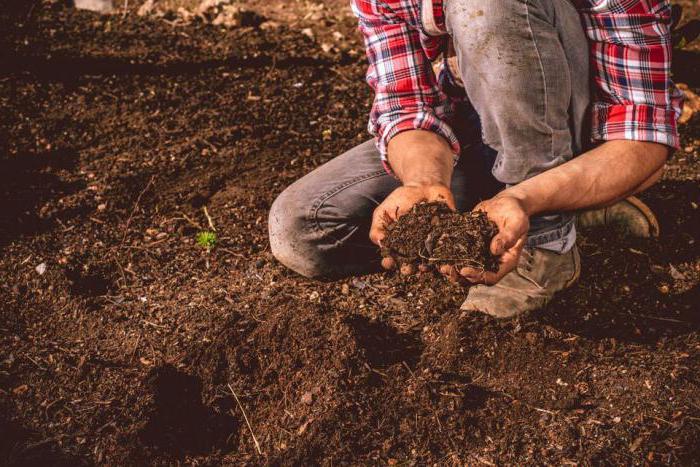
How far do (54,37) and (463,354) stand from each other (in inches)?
171

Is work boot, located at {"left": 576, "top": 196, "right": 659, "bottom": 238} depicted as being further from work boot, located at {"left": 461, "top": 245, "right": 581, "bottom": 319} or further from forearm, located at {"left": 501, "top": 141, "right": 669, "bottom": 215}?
forearm, located at {"left": 501, "top": 141, "right": 669, "bottom": 215}

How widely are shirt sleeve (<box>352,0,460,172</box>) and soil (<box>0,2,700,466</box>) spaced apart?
65 cm

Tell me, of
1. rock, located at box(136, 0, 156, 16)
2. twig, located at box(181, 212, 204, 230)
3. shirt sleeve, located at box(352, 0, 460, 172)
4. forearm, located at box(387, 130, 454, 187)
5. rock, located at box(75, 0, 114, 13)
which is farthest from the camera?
rock, located at box(75, 0, 114, 13)

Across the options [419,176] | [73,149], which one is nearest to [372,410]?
[419,176]

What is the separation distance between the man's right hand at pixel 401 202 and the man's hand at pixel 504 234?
16cm

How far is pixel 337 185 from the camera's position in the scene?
2.33m

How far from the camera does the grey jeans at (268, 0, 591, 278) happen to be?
67.7 inches

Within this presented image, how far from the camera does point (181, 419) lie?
1.87 m

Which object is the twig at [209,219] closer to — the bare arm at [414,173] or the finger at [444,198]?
the bare arm at [414,173]

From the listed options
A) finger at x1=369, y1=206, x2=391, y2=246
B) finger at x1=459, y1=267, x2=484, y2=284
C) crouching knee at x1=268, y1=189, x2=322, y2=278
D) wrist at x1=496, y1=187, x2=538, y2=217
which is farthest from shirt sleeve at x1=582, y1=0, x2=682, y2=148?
crouching knee at x1=268, y1=189, x2=322, y2=278

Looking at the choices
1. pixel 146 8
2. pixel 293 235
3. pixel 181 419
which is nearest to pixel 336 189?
pixel 293 235

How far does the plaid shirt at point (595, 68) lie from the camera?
1723 mm

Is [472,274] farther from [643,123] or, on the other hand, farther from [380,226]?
[643,123]

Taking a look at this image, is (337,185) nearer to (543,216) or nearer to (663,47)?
(543,216)
